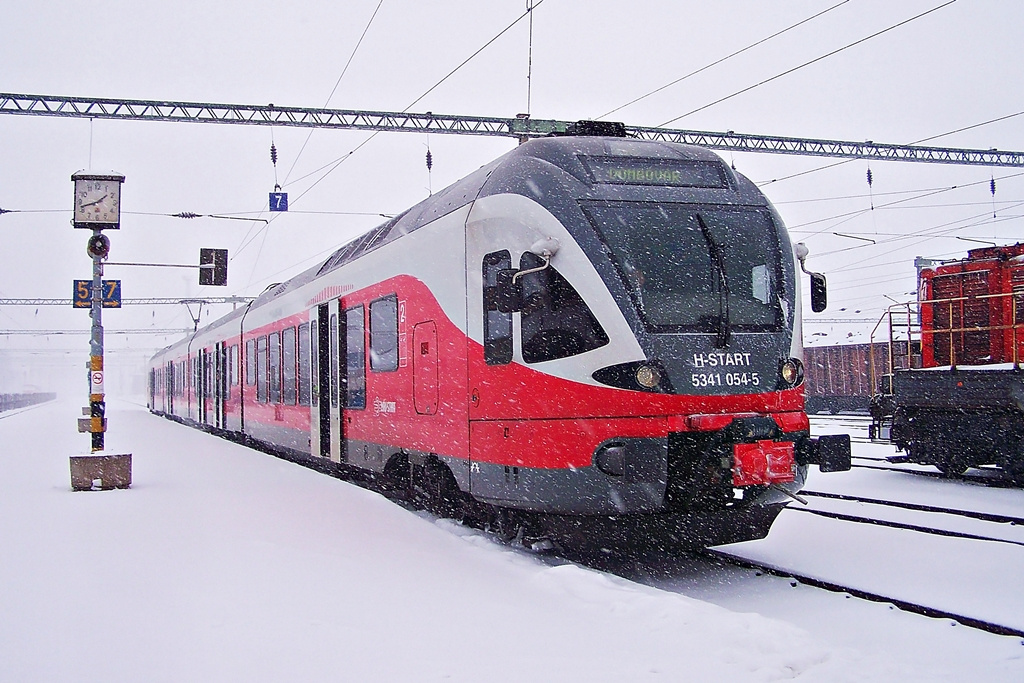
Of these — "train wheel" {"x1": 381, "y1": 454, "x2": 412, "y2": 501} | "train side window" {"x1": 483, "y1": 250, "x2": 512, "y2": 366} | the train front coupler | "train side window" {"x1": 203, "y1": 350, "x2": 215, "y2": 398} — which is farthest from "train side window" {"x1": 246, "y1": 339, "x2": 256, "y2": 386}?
the train front coupler

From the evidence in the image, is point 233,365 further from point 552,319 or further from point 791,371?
point 791,371

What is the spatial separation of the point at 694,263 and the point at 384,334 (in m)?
4.05

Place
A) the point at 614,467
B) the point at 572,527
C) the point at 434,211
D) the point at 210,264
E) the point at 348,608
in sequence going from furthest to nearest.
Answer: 1. the point at 210,264
2. the point at 434,211
3. the point at 572,527
4. the point at 614,467
5. the point at 348,608

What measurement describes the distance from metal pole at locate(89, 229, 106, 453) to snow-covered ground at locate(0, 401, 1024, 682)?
427 cm

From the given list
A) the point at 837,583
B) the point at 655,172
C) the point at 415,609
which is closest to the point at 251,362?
the point at 655,172

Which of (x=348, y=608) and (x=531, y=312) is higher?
(x=531, y=312)

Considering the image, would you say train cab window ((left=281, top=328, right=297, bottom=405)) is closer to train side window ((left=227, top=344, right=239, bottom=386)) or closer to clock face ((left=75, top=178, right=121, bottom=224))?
clock face ((left=75, top=178, right=121, bottom=224))

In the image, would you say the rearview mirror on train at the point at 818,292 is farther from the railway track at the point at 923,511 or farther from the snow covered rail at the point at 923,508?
the snow covered rail at the point at 923,508

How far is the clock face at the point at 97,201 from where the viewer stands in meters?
12.8

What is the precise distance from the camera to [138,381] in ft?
458

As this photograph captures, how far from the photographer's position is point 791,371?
22.5ft

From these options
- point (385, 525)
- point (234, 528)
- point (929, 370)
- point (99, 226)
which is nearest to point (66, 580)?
point (234, 528)

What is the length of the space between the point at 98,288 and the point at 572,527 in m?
9.88

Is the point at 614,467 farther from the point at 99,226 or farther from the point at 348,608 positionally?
the point at 99,226
